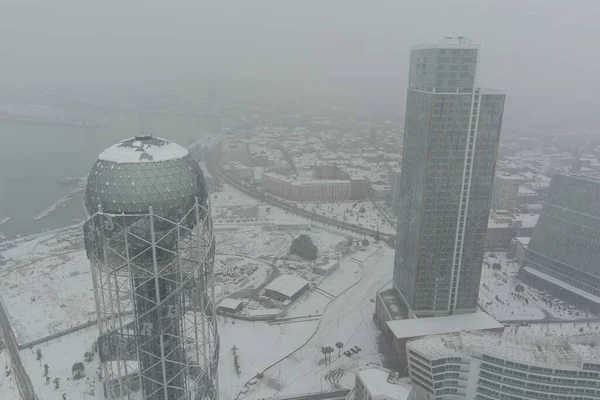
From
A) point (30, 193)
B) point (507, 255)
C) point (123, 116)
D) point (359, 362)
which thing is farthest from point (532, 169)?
point (123, 116)

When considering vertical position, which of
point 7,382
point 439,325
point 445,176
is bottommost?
point 7,382

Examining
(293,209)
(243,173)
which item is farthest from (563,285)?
(243,173)

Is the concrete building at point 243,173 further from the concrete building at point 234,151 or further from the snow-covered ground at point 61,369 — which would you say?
the snow-covered ground at point 61,369

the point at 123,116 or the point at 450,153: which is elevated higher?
the point at 450,153

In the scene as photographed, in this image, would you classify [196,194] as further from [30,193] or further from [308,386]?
[30,193]

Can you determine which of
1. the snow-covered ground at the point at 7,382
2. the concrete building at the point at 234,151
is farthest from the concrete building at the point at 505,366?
the concrete building at the point at 234,151

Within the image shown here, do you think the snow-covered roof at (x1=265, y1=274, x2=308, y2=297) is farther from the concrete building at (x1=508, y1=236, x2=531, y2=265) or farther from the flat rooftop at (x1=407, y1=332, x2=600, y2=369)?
the concrete building at (x1=508, y1=236, x2=531, y2=265)

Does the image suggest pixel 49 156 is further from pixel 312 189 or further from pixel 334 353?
pixel 334 353
